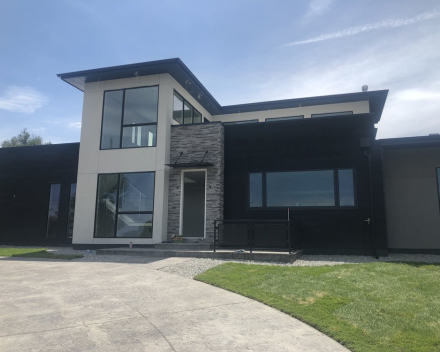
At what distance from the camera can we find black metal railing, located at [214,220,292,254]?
9172 mm

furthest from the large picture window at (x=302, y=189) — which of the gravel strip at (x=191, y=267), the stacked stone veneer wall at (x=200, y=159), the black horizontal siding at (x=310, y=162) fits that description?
the gravel strip at (x=191, y=267)

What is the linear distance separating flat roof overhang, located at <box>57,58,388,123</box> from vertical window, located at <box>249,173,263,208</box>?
4.45m

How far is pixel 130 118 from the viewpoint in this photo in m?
11.9

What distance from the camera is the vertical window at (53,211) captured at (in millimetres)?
13055

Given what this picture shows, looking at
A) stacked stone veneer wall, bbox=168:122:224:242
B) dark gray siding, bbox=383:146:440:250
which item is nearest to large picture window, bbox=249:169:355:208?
stacked stone veneer wall, bbox=168:122:224:242

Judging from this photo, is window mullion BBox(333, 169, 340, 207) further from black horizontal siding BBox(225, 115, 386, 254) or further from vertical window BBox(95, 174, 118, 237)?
vertical window BBox(95, 174, 118, 237)

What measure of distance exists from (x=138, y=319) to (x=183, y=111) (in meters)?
10.0

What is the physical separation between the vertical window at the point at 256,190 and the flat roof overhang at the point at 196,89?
4448 millimetres

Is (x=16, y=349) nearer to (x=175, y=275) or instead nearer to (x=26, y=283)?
(x=26, y=283)

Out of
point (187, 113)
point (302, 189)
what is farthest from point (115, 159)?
point (302, 189)

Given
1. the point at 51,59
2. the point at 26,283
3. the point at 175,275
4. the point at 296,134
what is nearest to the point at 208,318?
the point at 175,275

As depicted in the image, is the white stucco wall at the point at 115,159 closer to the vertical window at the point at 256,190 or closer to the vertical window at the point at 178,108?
the vertical window at the point at 178,108

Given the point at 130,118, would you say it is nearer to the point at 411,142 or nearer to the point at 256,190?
the point at 256,190

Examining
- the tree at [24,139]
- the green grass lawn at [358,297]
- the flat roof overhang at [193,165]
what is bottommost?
the green grass lawn at [358,297]
